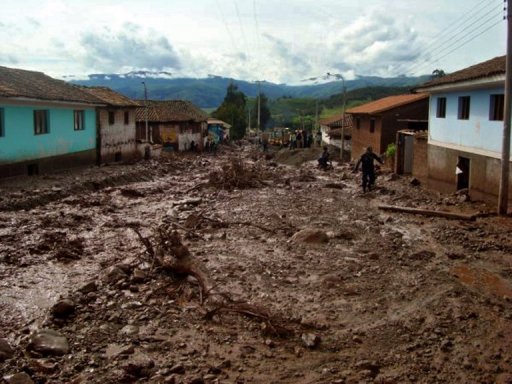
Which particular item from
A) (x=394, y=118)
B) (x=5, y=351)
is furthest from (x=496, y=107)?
(x=5, y=351)

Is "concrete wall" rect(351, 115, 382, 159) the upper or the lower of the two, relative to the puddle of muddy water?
upper

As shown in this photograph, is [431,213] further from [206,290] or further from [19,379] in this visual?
[19,379]

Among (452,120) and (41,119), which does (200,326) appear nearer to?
(452,120)

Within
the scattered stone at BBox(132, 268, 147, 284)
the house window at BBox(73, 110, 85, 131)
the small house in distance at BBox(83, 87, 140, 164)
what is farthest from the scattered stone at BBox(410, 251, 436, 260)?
the small house in distance at BBox(83, 87, 140, 164)

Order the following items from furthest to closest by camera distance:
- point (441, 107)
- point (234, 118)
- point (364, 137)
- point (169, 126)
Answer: point (234, 118) < point (169, 126) < point (364, 137) < point (441, 107)

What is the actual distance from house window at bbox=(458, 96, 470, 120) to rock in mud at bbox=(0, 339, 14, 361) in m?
16.3

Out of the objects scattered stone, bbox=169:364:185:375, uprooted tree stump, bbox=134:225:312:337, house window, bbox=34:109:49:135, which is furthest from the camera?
house window, bbox=34:109:49:135

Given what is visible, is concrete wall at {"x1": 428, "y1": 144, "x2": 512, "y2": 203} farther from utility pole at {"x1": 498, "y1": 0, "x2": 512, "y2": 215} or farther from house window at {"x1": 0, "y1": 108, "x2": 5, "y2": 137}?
house window at {"x1": 0, "y1": 108, "x2": 5, "y2": 137}

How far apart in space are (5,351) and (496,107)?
14.9 meters

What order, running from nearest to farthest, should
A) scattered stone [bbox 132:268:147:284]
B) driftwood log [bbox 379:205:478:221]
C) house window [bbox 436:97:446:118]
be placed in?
1. scattered stone [bbox 132:268:147:284]
2. driftwood log [bbox 379:205:478:221]
3. house window [bbox 436:97:446:118]

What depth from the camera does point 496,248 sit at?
11633mm

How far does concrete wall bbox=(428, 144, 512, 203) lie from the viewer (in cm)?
1587

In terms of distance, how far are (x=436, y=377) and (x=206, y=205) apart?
12.9m

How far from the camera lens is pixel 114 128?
32.7m
